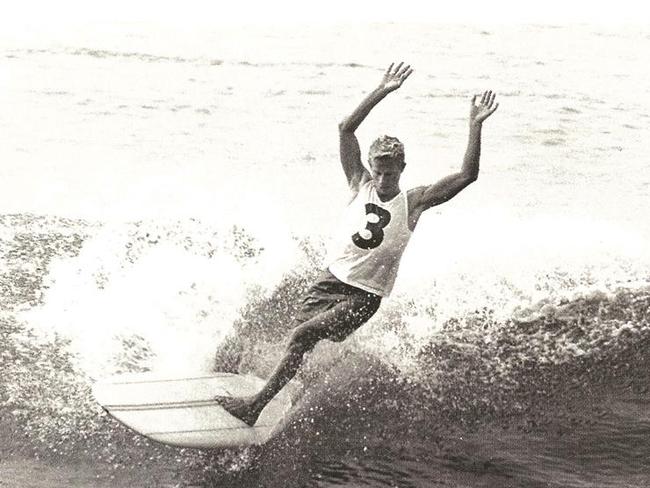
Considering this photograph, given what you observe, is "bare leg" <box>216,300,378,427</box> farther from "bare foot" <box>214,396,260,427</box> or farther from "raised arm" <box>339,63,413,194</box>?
"raised arm" <box>339,63,413,194</box>

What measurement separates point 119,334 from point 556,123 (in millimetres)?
10528

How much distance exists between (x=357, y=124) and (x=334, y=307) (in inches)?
44.6

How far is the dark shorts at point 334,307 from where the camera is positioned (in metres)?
5.92

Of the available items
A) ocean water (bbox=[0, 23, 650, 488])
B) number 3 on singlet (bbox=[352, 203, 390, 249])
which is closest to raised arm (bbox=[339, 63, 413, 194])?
number 3 on singlet (bbox=[352, 203, 390, 249])

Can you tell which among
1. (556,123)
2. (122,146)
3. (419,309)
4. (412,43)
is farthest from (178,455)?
(412,43)

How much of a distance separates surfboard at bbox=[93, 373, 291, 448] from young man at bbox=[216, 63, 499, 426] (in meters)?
0.11

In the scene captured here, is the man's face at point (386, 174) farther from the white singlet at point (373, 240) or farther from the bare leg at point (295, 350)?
the bare leg at point (295, 350)

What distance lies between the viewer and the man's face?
227 inches

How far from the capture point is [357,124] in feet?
19.3

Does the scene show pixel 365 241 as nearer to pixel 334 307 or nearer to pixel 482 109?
pixel 334 307

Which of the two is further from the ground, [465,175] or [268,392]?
[465,175]

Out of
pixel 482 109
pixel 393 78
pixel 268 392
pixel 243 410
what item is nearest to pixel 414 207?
pixel 482 109

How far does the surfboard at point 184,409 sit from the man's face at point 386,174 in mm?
1588

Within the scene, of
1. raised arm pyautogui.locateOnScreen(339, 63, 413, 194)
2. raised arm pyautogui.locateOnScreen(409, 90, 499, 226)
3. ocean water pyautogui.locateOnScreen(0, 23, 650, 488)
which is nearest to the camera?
raised arm pyautogui.locateOnScreen(409, 90, 499, 226)
